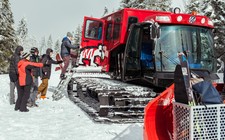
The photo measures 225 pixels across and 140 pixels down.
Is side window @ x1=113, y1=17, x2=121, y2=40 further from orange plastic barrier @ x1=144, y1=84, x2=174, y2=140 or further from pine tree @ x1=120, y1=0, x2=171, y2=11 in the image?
pine tree @ x1=120, y1=0, x2=171, y2=11

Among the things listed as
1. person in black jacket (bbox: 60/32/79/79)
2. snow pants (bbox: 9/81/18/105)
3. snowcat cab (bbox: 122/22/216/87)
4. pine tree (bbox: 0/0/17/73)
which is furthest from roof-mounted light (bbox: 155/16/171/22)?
pine tree (bbox: 0/0/17/73)

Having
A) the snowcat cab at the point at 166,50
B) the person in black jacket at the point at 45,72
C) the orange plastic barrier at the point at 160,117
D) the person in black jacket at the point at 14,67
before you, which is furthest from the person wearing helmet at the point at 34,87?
the orange plastic barrier at the point at 160,117

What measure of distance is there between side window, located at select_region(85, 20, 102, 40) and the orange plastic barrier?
7721 millimetres

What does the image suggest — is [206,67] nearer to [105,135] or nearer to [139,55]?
[139,55]

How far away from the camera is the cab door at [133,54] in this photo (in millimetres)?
9477

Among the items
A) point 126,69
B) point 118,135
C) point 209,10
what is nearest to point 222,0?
point 209,10

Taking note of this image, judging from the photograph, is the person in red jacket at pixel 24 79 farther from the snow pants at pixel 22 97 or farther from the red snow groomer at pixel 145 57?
the red snow groomer at pixel 145 57

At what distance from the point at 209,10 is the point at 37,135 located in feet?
83.3

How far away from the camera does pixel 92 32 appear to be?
12422 millimetres

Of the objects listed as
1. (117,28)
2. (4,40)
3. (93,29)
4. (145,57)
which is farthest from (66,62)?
(4,40)

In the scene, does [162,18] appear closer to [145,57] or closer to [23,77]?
[145,57]

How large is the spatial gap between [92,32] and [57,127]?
582 cm

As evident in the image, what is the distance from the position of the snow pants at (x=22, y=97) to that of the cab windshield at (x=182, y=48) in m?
3.73

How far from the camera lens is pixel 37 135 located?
6.48 m
